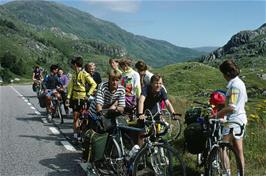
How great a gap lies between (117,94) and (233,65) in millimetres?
2385

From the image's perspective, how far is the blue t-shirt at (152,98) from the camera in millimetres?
7617

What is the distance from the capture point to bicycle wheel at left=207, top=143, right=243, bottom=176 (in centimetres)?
596

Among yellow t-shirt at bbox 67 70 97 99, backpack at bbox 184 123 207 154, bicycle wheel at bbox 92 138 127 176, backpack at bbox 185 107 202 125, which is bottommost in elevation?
bicycle wheel at bbox 92 138 127 176

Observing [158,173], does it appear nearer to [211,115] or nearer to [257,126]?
[211,115]

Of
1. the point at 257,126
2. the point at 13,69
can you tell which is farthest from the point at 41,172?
the point at 13,69

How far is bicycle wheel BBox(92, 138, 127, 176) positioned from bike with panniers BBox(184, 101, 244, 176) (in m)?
1.13

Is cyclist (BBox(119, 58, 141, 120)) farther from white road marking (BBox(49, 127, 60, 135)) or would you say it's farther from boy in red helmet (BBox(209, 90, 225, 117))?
white road marking (BBox(49, 127, 60, 135))

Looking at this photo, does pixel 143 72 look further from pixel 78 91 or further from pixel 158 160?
pixel 158 160

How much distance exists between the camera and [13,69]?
154500 mm

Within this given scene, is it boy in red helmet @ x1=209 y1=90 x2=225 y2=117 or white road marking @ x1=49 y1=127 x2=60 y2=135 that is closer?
boy in red helmet @ x1=209 y1=90 x2=225 y2=117

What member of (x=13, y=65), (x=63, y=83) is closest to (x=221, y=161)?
(x=63, y=83)

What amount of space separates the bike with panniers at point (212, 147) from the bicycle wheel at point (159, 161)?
0.44m

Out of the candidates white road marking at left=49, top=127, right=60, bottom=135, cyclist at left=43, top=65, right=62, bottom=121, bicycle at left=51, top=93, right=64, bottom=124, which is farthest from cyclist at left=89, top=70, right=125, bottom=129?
cyclist at left=43, top=65, right=62, bottom=121

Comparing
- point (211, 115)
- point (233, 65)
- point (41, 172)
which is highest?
point (233, 65)
